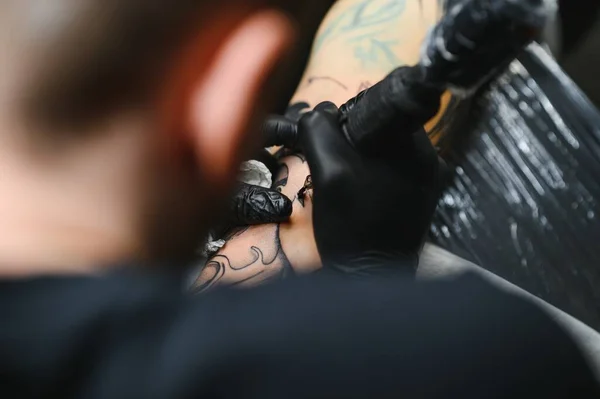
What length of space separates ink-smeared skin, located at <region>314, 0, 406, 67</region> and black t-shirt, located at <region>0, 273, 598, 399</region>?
24.7 inches

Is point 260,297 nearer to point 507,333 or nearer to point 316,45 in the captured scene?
point 507,333

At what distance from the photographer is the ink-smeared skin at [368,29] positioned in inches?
33.9

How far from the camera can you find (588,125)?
3.03 feet

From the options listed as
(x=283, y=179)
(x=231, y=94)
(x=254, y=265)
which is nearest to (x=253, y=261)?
(x=254, y=265)

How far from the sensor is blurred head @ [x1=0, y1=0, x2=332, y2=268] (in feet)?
0.90

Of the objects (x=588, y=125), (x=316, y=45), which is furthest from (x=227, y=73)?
(x=588, y=125)

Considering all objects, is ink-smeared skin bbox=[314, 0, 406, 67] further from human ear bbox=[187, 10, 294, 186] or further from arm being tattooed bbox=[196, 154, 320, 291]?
human ear bbox=[187, 10, 294, 186]

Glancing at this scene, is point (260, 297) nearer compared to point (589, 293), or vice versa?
point (260, 297)

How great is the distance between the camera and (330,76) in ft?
2.74

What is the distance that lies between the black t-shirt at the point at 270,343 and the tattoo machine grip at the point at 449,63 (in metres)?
0.24

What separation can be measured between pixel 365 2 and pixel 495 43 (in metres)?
0.52

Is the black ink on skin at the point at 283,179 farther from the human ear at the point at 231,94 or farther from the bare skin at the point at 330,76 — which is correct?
the human ear at the point at 231,94

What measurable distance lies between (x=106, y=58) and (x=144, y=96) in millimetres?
27

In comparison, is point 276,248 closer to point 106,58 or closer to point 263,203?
point 263,203
